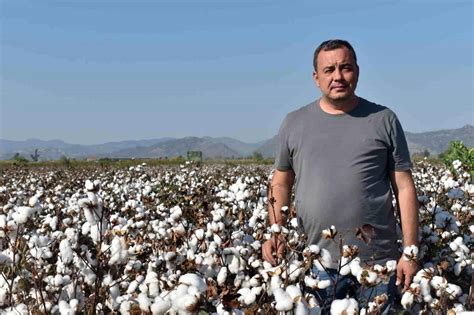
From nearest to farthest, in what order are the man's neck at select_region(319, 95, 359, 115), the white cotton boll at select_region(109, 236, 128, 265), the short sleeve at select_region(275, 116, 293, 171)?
the white cotton boll at select_region(109, 236, 128, 265)
the man's neck at select_region(319, 95, 359, 115)
the short sleeve at select_region(275, 116, 293, 171)

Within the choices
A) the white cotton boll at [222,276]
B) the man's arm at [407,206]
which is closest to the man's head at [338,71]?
the man's arm at [407,206]

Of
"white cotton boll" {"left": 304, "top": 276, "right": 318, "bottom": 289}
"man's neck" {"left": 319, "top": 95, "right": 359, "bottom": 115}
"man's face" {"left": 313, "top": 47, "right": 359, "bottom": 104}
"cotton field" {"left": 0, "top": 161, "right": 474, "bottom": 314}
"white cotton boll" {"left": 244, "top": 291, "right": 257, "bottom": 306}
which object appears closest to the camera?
"cotton field" {"left": 0, "top": 161, "right": 474, "bottom": 314}

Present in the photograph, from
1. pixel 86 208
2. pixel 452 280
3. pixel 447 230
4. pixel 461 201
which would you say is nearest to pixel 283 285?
pixel 86 208

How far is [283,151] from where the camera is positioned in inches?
137

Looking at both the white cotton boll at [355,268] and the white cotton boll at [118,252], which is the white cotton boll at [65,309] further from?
the white cotton boll at [355,268]

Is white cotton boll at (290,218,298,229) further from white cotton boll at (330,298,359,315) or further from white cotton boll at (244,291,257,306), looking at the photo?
white cotton boll at (330,298,359,315)

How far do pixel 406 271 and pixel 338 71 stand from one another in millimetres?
1049

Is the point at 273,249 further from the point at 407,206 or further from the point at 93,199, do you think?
the point at 93,199

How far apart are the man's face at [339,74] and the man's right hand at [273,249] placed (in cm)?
82

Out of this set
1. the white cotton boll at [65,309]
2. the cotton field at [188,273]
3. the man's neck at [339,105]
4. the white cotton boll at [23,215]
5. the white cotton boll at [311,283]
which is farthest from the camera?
the man's neck at [339,105]

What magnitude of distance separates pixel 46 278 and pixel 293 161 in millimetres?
1466

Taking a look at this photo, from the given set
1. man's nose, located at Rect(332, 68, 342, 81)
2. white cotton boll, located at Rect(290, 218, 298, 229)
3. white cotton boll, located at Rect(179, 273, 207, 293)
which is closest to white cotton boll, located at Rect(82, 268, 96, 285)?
white cotton boll, located at Rect(179, 273, 207, 293)

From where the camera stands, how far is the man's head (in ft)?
10.2

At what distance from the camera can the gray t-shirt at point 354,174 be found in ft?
10.2
